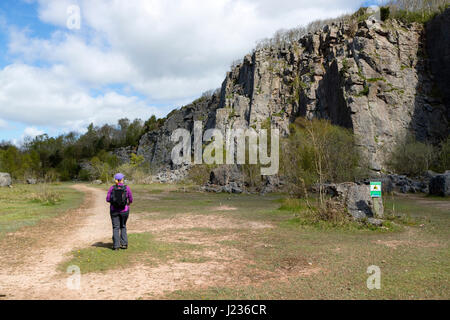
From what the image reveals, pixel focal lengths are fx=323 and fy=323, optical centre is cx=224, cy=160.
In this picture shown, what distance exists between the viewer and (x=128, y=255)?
25.7 ft

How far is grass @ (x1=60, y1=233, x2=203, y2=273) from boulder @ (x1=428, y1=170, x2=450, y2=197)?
2384 cm

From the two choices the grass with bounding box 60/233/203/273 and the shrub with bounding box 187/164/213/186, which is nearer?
the grass with bounding box 60/233/203/273

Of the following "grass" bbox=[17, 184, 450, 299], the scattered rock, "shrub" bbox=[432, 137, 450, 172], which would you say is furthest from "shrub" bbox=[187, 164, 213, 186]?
the scattered rock


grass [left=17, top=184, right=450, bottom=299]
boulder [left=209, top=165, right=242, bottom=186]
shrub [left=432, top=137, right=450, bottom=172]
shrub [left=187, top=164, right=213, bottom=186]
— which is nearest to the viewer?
grass [left=17, top=184, right=450, bottom=299]

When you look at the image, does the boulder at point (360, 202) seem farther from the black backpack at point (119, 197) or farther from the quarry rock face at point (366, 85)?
the quarry rock face at point (366, 85)

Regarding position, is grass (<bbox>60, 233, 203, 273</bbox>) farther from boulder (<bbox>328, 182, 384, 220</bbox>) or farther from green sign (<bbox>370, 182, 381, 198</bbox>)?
green sign (<bbox>370, 182, 381, 198</bbox>)

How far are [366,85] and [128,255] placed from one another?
169 ft

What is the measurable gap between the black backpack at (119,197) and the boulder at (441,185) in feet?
84.2

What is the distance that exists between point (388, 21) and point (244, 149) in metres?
39.1

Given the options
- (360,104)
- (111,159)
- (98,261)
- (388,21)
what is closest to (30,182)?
(111,159)

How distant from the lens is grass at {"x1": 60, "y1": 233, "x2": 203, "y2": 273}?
695 centimetres

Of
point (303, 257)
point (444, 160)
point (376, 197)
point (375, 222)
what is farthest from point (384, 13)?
point (303, 257)

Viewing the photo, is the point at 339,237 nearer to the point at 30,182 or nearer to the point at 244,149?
the point at 244,149
